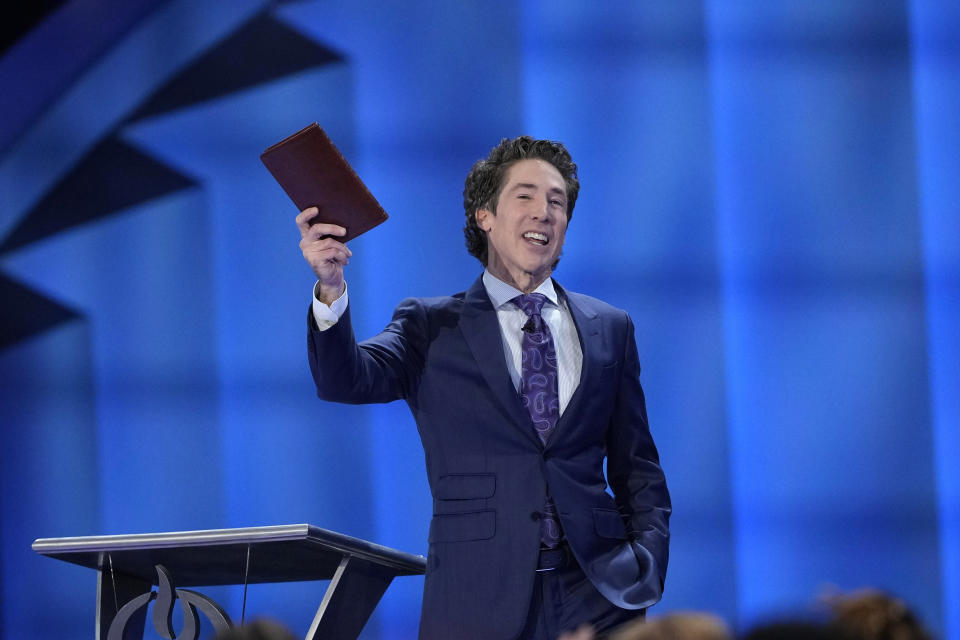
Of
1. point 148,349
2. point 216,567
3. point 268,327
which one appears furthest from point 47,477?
Result: point 216,567

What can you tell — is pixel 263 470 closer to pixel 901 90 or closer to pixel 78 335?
pixel 78 335

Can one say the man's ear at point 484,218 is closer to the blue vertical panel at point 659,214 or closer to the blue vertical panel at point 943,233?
the blue vertical panel at point 659,214

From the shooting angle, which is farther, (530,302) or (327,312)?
(530,302)

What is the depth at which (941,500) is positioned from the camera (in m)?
3.74

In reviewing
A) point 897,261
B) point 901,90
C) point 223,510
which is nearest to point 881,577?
point 897,261

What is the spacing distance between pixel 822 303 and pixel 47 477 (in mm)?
2553

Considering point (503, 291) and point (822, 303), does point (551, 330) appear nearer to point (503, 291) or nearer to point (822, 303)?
point (503, 291)

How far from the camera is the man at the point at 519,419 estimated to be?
218 cm

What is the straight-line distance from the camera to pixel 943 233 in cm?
386

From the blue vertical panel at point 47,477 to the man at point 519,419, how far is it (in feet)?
5.65

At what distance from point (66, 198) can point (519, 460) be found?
223 cm

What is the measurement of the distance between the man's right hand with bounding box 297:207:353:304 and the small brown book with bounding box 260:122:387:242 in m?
0.02

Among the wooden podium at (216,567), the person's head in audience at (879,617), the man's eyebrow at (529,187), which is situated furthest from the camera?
the man's eyebrow at (529,187)

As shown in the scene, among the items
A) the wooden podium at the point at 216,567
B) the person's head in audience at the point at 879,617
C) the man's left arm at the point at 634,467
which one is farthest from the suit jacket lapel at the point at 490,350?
the person's head in audience at the point at 879,617
